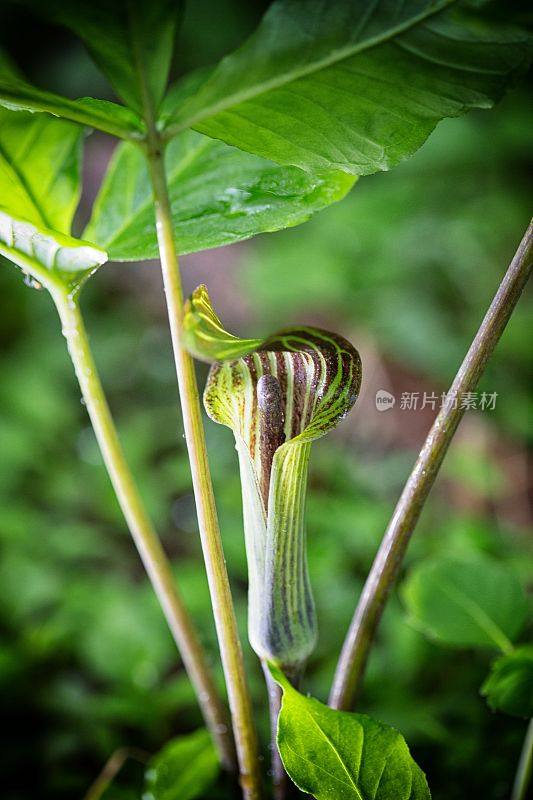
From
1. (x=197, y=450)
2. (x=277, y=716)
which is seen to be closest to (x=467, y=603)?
(x=277, y=716)

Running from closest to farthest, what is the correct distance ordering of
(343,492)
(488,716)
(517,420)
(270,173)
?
(270,173) < (488,716) < (343,492) < (517,420)

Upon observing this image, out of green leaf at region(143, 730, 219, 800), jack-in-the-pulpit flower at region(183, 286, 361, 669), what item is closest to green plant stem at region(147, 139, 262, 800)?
jack-in-the-pulpit flower at region(183, 286, 361, 669)

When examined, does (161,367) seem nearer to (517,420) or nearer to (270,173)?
(517,420)

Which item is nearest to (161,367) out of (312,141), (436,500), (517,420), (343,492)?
(343,492)

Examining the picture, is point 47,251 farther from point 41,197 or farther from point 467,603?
point 467,603

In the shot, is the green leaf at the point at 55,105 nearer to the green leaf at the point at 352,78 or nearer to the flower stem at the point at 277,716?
the green leaf at the point at 352,78

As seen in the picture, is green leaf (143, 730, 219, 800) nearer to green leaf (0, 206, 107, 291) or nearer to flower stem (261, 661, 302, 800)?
flower stem (261, 661, 302, 800)
